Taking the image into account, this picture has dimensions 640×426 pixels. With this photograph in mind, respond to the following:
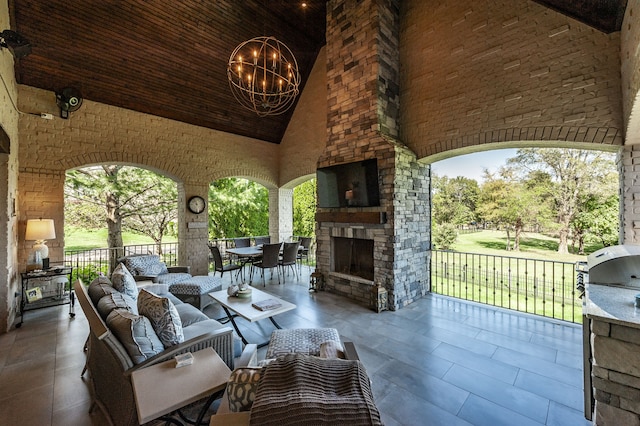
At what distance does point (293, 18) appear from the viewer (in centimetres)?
564

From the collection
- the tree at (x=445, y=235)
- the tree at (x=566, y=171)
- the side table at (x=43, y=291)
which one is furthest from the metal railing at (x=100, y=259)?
the tree at (x=566, y=171)

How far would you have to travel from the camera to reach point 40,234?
4027mm

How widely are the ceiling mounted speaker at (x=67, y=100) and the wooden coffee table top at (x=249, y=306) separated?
445 centimetres

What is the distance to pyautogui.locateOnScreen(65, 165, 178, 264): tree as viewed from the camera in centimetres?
751

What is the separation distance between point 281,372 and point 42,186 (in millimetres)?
5848

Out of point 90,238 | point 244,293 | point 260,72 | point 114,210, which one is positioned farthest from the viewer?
point 90,238

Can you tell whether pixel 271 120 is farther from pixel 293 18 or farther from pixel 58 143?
pixel 58 143

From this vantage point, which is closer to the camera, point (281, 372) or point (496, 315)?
point (281, 372)

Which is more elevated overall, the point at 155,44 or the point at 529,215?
the point at 155,44

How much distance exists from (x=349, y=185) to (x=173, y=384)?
12.7 feet

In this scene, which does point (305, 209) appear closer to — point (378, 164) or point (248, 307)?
point (378, 164)

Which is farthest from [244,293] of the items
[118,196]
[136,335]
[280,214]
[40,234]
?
[118,196]

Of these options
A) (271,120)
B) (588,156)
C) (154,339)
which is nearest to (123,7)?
(271,120)

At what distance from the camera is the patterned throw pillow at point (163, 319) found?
76.5 inches
